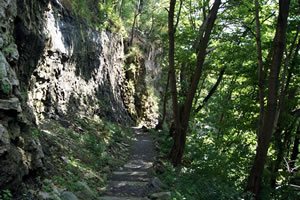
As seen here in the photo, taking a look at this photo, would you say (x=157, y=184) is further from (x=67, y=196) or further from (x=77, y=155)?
(x=67, y=196)

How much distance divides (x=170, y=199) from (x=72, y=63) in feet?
29.7

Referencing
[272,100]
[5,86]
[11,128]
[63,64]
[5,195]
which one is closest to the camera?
[5,195]

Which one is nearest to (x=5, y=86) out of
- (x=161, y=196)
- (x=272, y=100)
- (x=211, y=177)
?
(x=161, y=196)

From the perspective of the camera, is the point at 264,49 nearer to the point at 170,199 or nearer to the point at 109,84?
the point at 170,199

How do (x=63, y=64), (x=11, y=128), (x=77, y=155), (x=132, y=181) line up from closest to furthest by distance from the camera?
(x=11, y=128), (x=132, y=181), (x=77, y=155), (x=63, y=64)

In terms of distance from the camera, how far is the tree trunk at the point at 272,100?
8.12 meters

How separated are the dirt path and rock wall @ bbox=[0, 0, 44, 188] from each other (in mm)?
2068

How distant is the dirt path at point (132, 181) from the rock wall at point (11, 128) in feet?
6.78

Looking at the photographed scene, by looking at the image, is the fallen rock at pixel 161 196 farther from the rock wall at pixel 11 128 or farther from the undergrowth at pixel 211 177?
the rock wall at pixel 11 128

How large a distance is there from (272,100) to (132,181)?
4.05m

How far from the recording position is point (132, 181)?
913 cm

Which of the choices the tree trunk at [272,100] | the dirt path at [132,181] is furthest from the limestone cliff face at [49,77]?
the tree trunk at [272,100]

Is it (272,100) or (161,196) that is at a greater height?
(272,100)

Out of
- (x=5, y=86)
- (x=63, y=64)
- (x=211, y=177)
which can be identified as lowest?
(x=211, y=177)
